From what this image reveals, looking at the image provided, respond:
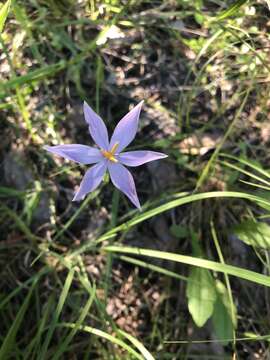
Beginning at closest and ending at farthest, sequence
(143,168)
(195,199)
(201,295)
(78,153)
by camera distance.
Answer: (78,153) < (195,199) < (201,295) < (143,168)

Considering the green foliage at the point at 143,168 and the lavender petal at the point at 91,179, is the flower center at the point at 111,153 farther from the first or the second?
the green foliage at the point at 143,168

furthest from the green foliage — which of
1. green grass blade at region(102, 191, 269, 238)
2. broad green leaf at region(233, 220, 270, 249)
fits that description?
green grass blade at region(102, 191, 269, 238)

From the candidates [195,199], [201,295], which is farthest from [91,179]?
[201,295]

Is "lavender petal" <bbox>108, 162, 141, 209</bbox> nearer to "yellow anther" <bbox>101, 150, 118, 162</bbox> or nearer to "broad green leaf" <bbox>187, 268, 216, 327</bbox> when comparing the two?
"yellow anther" <bbox>101, 150, 118, 162</bbox>

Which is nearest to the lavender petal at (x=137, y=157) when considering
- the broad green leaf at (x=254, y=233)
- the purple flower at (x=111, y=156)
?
the purple flower at (x=111, y=156)

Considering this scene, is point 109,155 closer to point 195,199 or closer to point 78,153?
point 78,153

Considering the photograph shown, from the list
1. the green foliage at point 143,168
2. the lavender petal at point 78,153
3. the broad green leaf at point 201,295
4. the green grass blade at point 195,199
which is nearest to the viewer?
the lavender petal at point 78,153
